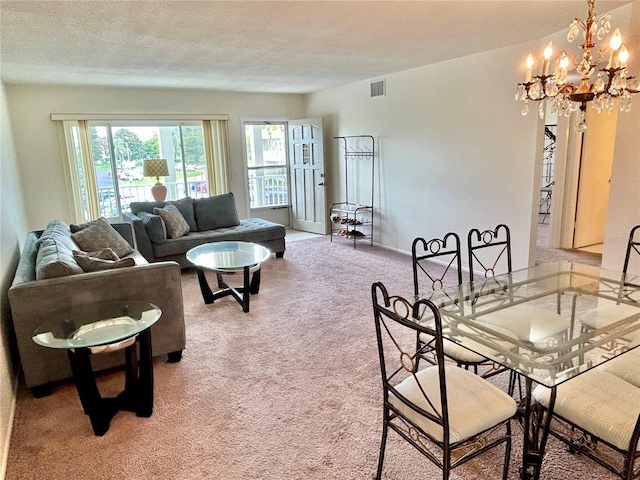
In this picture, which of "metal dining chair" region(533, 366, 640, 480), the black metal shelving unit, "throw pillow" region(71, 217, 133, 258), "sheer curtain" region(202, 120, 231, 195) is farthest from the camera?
"sheer curtain" region(202, 120, 231, 195)

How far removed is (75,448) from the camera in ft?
6.88

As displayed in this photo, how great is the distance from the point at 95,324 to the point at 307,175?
5.16 m

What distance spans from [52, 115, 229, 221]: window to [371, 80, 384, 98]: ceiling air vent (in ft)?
8.15

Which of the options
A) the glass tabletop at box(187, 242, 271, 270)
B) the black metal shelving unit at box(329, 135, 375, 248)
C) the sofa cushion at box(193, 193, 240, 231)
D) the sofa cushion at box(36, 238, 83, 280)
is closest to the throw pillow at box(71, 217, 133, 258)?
the glass tabletop at box(187, 242, 271, 270)

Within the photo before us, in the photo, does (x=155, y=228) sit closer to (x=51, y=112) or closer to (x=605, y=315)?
(x=51, y=112)

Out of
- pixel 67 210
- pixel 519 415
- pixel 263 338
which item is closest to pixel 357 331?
pixel 263 338

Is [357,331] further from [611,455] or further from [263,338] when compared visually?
Result: [611,455]

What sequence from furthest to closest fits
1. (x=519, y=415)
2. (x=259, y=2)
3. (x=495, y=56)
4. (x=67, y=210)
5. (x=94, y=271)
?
1. (x=67, y=210)
2. (x=495, y=56)
3. (x=94, y=271)
4. (x=259, y=2)
5. (x=519, y=415)

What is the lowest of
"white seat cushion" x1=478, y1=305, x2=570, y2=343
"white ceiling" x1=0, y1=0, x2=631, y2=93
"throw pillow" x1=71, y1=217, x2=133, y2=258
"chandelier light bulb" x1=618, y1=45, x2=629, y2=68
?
"white seat cushion" x1=478, y1=305, x2=570, y2=343

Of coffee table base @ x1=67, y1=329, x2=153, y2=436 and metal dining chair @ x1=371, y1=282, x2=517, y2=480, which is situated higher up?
metal dining chair @ x1=371, y1=282, x2=517, y2=480

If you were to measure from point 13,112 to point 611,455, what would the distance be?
6.78m

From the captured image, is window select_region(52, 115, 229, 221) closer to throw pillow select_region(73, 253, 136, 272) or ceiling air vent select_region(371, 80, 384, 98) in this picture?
ceiling air vent select_region(371, 80, 384, 98)

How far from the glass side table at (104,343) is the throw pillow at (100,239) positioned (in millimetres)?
1599

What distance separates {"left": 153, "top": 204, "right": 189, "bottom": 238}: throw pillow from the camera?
512cm
